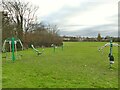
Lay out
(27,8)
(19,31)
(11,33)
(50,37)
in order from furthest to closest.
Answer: (50,37) → (27,8) → (19,31) → (11,33)

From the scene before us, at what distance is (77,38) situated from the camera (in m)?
112

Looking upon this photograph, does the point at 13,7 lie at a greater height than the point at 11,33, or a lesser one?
greater

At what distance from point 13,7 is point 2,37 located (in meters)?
19.0

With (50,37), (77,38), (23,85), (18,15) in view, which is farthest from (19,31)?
(77,38)

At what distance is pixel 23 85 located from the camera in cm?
804

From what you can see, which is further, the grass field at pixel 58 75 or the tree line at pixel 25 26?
the tree line at pixel 25 26

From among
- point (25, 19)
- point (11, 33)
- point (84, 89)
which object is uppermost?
point (25, 19)

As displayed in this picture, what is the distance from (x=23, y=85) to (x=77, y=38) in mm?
104017

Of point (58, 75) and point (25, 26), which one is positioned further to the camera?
point (25, 26)

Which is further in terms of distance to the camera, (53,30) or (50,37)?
(53,30)

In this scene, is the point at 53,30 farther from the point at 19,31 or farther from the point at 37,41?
the point at 19,31

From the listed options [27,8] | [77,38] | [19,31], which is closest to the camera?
[19,31]

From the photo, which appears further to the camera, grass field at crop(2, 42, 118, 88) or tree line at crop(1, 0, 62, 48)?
tree line at crop(1, 0, 62, 48)

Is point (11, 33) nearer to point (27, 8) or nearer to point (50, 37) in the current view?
point (27, 8)
